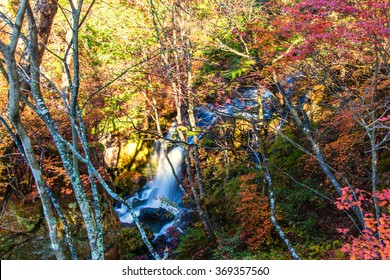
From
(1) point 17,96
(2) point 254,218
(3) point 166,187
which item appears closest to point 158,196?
(3) point 166,187

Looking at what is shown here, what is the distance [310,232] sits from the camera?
7.12m

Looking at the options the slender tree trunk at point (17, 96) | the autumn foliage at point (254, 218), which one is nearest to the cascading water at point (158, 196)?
the autumn foliage at point (254, 218)

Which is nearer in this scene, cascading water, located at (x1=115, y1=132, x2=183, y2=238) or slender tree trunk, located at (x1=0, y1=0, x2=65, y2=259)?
slender tree trunk, located at (x1=0, y1=0, x2=65, y2=259)

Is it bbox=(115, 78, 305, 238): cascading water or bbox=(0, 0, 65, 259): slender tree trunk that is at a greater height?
bbox=(0, 0, 65, 259): slender tree trunk

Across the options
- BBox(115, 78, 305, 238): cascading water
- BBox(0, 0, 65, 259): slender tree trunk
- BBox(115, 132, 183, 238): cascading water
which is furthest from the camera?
BBox(115, 132, 183, 238): cascading water

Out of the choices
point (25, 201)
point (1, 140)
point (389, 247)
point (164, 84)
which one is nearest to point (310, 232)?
point (389, 247)

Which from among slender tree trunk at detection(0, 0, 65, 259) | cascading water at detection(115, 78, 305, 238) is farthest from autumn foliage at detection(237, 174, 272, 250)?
slender tree trunk at detection(0, 0, 65, 259)

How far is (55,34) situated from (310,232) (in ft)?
30.8

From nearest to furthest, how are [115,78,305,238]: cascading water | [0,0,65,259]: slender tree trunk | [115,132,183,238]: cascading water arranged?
[0,0,65,259]: slender tree trunk, [115,78,305,238]: cascading water, [115,132,183,238]: cascading water

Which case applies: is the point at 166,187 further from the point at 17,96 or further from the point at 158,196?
the point at 17,96

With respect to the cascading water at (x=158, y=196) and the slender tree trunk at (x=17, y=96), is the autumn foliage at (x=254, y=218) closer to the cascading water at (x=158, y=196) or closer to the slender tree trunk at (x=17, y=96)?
the cascading water at (x=158, y=196)

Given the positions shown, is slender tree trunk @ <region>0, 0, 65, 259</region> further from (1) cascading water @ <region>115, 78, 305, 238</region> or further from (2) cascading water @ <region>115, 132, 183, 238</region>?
(2) cascading water @ <region>115, 132, 183, 238</region>

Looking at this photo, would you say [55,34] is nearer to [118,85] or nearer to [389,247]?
[118,85]

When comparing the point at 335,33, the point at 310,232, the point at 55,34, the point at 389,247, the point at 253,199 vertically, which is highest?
the point at 55,34
